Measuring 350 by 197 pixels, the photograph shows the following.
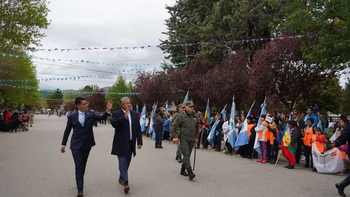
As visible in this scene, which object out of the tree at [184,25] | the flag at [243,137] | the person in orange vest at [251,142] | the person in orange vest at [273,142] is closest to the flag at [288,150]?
the person in orange vest at [273,142]

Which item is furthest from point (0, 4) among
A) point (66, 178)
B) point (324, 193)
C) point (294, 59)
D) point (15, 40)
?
point (324, 193)

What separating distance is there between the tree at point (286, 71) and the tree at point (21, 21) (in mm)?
13223

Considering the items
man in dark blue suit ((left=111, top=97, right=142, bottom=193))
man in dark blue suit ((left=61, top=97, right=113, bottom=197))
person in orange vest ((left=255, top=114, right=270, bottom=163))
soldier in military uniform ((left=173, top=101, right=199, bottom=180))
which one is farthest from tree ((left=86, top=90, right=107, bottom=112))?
man in dark blue suit ((left=61, top=97, right=113, bottom=197))

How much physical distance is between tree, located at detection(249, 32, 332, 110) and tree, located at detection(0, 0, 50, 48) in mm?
13223

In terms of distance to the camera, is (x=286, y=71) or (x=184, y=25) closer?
(x=286, y=71)

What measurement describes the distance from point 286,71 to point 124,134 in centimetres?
903

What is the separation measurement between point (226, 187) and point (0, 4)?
1572cm

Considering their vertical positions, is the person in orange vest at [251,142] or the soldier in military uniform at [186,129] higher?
the soldier in military uniform at [186,129]

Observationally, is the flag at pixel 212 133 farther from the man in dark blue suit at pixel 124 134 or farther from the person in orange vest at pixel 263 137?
the man in dark blue suit at pixel 124 134

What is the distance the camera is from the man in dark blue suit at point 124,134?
557 centimetres

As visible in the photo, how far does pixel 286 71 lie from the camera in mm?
12289

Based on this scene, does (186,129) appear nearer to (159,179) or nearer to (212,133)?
(159,179)

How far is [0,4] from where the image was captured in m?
15.3

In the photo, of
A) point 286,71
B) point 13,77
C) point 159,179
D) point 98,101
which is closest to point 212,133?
point 286,71
